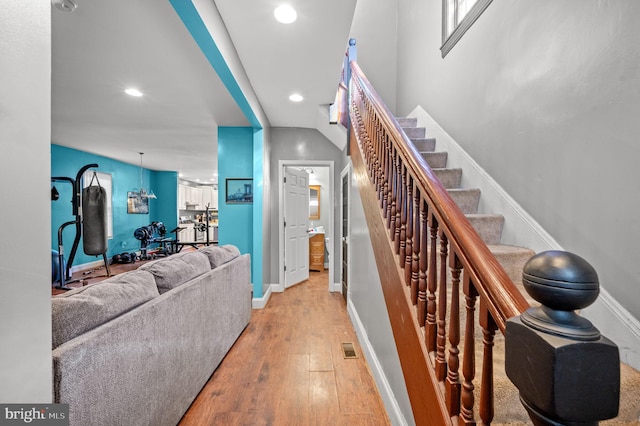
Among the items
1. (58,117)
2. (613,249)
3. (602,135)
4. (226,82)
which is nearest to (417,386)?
(613,249)

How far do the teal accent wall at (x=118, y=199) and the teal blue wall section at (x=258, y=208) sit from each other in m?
4.33

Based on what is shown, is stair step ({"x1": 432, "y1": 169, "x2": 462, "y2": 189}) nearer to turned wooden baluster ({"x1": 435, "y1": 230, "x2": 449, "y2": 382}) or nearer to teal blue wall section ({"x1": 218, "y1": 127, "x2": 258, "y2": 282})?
turned wooden baluster ({"x1": 435, "y1": 230, "x2": 449, "y2": 382})

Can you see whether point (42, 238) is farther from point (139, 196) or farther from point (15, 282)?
point (139, 196)

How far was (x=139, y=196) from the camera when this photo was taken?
758cm

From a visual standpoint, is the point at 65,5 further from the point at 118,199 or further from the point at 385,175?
the point at 118,199

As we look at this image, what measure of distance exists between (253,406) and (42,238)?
1.62 meters

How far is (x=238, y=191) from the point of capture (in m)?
3.73

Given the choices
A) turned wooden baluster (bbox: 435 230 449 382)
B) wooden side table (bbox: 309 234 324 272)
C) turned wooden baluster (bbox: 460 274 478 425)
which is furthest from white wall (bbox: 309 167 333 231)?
turned wooden baluster (bbox: 460 274 478 425)

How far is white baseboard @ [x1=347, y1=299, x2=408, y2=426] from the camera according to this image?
1527mm

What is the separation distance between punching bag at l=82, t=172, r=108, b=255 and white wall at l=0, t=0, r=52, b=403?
4.61 metres

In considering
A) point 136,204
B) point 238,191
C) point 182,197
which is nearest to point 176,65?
point 238,191

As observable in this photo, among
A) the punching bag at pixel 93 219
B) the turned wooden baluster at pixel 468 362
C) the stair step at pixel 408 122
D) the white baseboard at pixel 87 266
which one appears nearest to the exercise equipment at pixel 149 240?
the white baseboard at pixel 87 266

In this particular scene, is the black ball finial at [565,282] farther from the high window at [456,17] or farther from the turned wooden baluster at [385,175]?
the high window at [456,17]

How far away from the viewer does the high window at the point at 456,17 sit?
2.15 m
